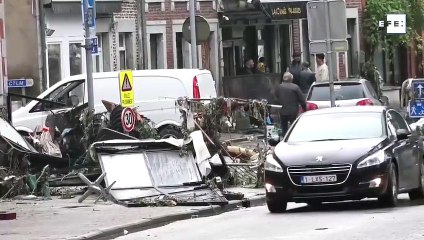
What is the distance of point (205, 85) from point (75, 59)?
310 inches

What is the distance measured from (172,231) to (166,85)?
13.3 metres

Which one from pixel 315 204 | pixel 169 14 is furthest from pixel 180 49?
pixel 315 204

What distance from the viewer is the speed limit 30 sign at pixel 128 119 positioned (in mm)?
23266

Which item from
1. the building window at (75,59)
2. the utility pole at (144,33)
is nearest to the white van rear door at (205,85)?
the building window at (75,59)

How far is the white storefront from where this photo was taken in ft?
119

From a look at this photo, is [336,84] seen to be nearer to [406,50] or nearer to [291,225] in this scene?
[291,225]

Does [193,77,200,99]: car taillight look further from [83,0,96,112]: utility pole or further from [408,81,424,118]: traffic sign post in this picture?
[408,81,424,118]: traffic sign post

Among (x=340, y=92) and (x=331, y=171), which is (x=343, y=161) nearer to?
(x=331, y=171)

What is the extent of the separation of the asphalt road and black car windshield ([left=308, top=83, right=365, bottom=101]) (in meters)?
11.0

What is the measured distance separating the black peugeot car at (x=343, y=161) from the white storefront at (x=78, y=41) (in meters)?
16.8

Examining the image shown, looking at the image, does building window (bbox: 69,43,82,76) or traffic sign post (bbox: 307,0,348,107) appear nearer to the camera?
traffic sign post (bbox: 307,0,348,107)

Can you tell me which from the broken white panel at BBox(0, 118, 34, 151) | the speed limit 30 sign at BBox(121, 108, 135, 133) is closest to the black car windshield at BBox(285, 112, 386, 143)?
the speed limit 30 sign at BBox(121, 108, 135, 133)

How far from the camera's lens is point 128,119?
920 inches

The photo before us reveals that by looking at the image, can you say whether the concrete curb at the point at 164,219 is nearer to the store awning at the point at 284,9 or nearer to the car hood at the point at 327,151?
the car hood at the point at 327,151
